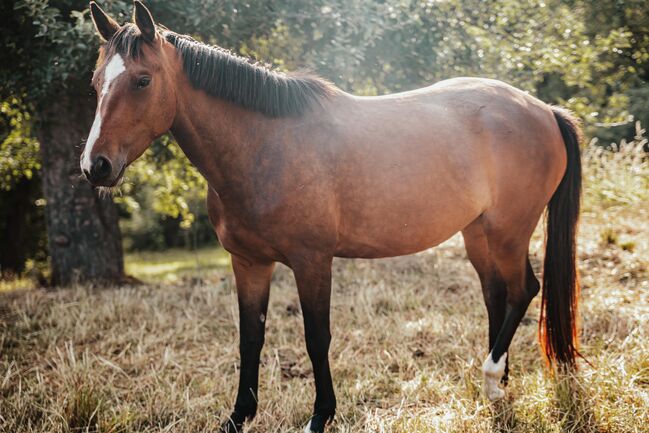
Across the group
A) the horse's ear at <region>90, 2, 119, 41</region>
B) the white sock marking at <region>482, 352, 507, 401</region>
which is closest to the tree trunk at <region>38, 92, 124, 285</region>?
the horse's ear at <region>90, 2, 119, 41</region>

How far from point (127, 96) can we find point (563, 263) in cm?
282

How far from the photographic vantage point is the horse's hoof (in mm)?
2797

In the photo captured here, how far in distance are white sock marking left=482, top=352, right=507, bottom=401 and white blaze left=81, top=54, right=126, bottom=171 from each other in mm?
2497

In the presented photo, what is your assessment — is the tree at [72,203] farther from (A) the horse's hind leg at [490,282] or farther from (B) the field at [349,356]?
(A) the horse's hind leg at [490,282]

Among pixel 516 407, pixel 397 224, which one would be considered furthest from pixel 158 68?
pixel 516 407

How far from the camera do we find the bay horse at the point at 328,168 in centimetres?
239

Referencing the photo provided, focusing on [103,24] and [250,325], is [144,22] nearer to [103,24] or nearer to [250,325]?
[103,24]

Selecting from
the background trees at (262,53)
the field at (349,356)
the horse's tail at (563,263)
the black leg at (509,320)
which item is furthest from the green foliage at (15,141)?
the horse's tail at (563,263)

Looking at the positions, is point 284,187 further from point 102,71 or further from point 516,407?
point 516,407

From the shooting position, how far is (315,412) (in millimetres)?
2861

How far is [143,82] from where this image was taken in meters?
2.32

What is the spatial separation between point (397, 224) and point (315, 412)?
45.0 inches

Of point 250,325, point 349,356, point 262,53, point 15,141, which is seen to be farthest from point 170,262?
point 250,325

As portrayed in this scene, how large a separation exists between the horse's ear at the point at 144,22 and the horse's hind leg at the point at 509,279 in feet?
7.23
